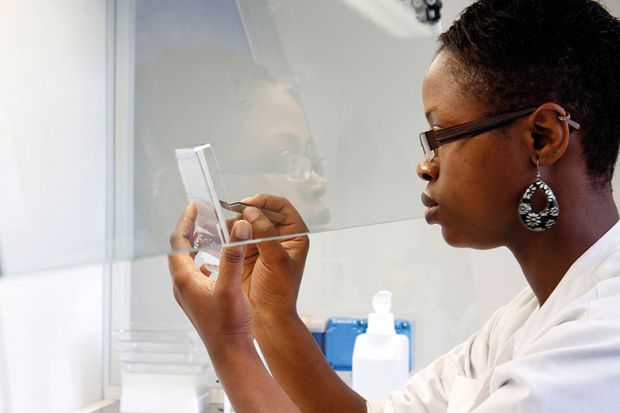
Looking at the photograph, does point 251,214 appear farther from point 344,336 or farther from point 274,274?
point 344,336

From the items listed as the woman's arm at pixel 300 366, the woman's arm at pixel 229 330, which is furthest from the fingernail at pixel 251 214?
the woman's arm at pixel 300 366

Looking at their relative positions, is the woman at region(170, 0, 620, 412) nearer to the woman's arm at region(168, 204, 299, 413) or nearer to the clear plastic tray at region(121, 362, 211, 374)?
the woman's arm at region(168, 204, 299, 413)

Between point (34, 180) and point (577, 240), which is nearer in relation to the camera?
point (34, 180)

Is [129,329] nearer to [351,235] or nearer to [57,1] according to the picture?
[351,235]

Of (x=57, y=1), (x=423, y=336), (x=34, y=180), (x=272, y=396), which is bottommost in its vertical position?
(x=423, y=336)

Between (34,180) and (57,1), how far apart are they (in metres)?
0.19

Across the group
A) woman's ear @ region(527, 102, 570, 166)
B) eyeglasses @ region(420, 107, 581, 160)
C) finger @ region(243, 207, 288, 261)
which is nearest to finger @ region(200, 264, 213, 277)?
finger @ region(243, 207, 288, 261)

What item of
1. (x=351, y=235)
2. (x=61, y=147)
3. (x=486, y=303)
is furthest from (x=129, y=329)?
(x=61, y=147)

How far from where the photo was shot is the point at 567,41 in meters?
0.92

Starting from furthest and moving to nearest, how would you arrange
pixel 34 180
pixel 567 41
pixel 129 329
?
pixel 129 329 < pixel 567 41 < pixel 34 180

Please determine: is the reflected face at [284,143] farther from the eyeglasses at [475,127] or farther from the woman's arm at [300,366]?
the woman's arm at [300,366]

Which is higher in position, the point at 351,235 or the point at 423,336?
the point at 351,235

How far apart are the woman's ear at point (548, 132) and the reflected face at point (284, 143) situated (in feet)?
0.91

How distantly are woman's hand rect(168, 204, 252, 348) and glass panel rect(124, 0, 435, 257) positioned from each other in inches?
4.3
